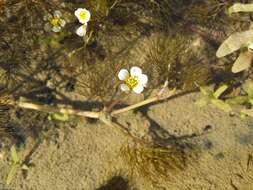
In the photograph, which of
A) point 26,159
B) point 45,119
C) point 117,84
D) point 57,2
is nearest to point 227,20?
point 117,84

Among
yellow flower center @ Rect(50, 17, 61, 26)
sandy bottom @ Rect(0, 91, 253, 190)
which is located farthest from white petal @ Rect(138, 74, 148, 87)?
yellow flower center @ Rect(50, 17, 61, 26)

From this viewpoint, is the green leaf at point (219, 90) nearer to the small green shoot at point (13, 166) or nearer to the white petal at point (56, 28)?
the white petal at point (56, 28)

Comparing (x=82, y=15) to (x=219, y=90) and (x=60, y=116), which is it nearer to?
(x=60, y=116)

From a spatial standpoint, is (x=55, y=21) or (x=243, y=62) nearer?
(x=243, y=62)

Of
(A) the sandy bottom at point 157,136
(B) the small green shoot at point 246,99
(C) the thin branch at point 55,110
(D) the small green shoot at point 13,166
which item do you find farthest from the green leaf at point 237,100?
(D) the small green shoot at point 13,166

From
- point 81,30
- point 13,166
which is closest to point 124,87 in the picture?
point 81,30

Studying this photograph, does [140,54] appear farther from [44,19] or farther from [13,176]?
[13,176]

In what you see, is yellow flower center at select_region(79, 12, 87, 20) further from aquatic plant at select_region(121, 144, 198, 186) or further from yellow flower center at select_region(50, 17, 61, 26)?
aquatic plant at select_region(121, 144, 198, 186)
